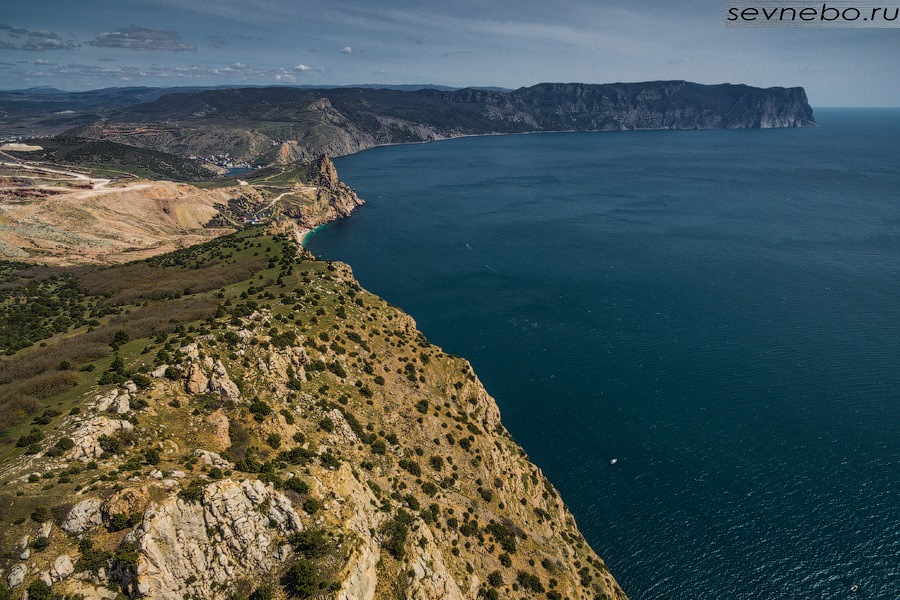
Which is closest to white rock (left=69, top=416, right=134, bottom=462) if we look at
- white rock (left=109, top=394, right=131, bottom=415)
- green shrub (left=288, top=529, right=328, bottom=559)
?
white rock (left=109, top=394, right=131, bottom=415)

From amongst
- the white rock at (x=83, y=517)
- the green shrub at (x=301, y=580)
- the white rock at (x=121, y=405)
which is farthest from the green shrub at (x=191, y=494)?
the white rock at (x=121, y=405)

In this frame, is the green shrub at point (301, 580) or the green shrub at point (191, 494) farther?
the green shrub at point (301, 580)

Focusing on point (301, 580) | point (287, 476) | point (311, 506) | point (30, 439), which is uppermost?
point (30, 439)

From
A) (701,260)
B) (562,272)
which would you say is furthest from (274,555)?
(701,260)

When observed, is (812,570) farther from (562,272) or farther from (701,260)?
(701,260)

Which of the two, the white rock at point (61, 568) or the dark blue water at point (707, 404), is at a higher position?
the white rock at point (61, 568)

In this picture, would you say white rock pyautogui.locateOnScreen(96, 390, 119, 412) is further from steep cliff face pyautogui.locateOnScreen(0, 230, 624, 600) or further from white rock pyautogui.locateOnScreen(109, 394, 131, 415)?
white rock pyautogui.locateOnScreen(109, 394, 131, 415)

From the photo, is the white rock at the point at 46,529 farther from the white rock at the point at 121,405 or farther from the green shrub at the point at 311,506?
the green shrub at the point at 311,506

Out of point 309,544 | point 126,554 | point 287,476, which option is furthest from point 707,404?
point 126,554

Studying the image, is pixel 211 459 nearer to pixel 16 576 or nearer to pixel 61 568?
pixel 61 568
